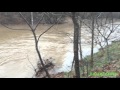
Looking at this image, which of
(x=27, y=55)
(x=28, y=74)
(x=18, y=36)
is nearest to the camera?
(x=28, y=74)

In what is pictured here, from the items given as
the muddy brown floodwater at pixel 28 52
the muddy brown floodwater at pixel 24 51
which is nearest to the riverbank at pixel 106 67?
the muddy brown floodwater at pixel 28 52

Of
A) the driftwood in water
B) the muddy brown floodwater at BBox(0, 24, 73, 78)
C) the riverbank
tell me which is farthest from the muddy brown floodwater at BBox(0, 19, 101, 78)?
the riverbank

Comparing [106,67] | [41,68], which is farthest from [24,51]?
[106,67]

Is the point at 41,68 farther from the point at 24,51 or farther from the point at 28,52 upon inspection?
the point at 24,51

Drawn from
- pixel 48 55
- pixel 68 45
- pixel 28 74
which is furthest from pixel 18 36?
pixel 28 74

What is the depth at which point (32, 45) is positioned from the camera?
1845 centimetres

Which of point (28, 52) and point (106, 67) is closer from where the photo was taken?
point (106, 67)

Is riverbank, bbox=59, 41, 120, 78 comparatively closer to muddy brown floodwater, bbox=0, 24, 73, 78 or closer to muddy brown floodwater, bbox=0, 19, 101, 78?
muddy brown floodwater, bbox=0, 19, 101, 78

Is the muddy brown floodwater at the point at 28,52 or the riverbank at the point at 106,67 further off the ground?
the riverbank at the point at 106,67

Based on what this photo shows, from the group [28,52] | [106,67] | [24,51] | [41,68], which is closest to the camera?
[106,67]

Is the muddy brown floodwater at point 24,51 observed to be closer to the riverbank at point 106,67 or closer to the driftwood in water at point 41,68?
the driftwood in water at point 41,68

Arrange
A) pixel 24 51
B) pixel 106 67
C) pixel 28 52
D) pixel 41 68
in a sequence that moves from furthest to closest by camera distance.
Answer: pixel 24 51 → pixel 28 52 → pixel 41 68 → pixel 106 67
